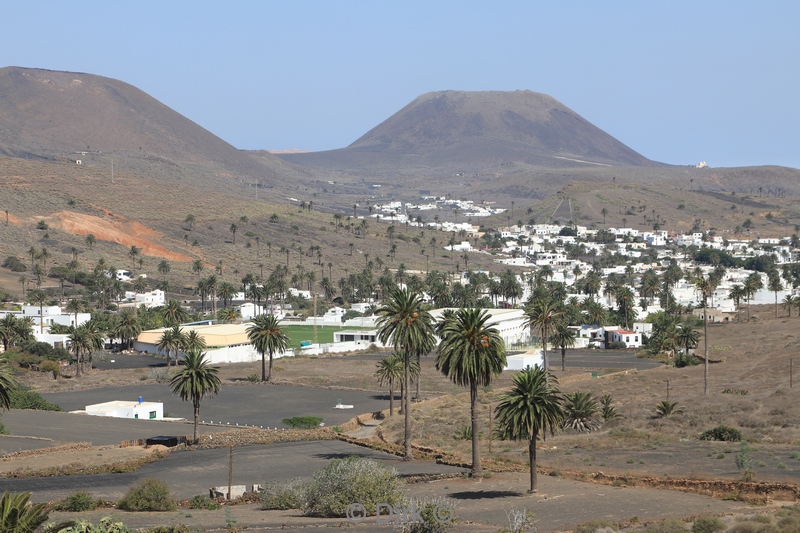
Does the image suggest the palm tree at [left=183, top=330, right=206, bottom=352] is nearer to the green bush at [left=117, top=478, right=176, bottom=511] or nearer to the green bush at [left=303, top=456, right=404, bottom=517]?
the green bush at [left=117, top=478, right=176, bottom=511]

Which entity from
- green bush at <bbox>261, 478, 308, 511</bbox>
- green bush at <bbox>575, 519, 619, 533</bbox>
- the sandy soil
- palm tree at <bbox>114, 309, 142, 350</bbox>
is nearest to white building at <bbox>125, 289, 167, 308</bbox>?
palm tree at <bbox>114, 309, 142, 350</bbox>

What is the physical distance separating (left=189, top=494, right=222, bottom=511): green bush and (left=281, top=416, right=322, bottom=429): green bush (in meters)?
23.2

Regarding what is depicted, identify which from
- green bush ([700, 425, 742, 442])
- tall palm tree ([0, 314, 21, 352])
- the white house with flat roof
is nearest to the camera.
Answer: green bush ([700, 425, 742, 442])

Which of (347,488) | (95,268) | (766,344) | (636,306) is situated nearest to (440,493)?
(347,488)

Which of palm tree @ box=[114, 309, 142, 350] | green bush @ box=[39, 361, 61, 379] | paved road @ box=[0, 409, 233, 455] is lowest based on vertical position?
paved road @ box=[0, 409, 233, 455]

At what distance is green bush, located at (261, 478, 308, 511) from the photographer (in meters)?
43.1

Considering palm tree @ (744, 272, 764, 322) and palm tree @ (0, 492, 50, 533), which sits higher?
palm tree @ (744, 272, 764, 322)

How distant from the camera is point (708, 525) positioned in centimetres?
3406

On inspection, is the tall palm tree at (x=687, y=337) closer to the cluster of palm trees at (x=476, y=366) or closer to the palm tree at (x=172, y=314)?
the cluster of palm trees at (x=476, y=366)

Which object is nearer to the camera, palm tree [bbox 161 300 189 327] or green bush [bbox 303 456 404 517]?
green bush [bbox 303 456 404 517]

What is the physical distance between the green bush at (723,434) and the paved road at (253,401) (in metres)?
24.3

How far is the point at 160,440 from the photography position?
61344 mm

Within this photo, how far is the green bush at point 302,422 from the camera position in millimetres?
68250

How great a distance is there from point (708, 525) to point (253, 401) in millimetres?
51353
